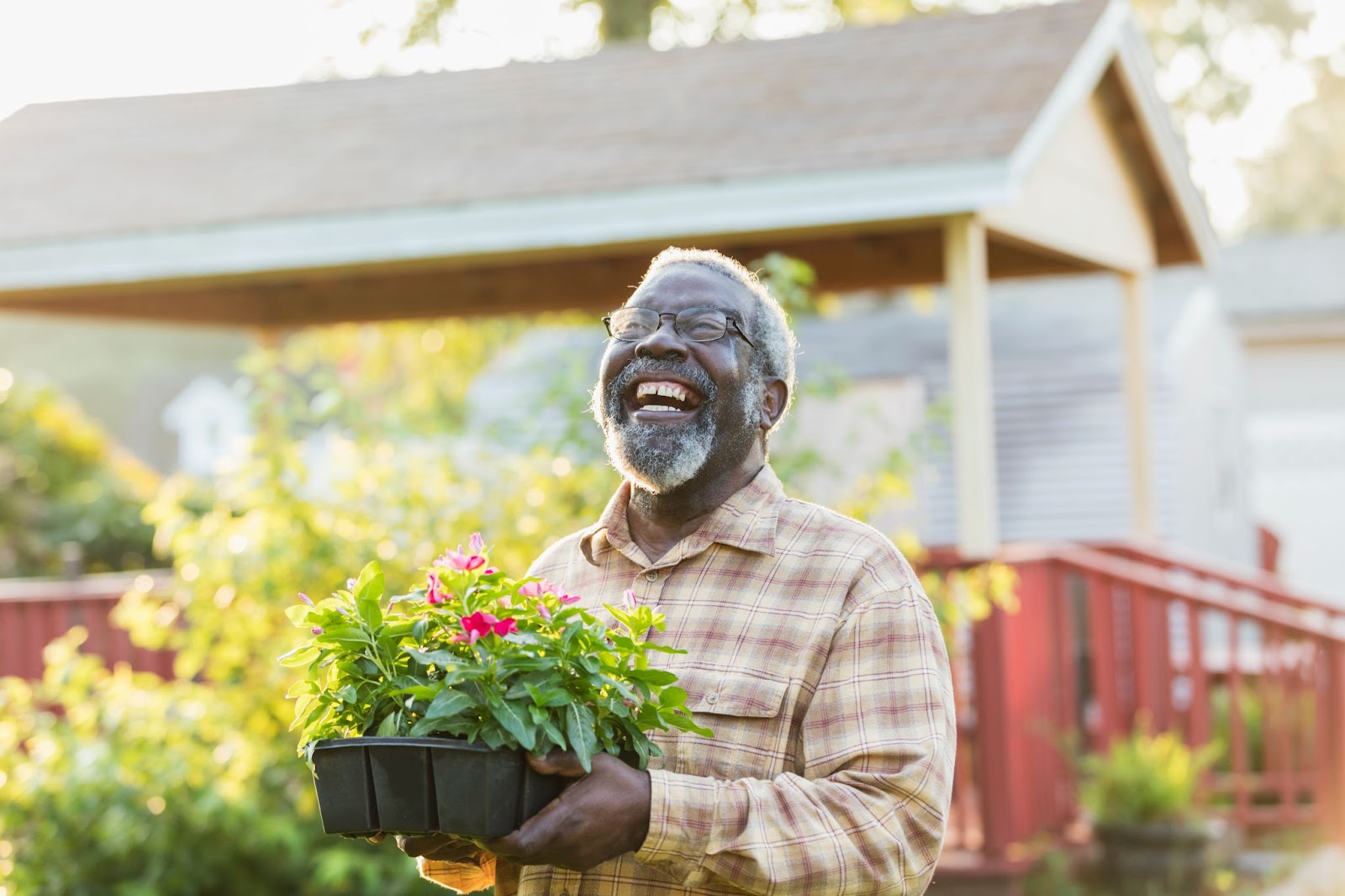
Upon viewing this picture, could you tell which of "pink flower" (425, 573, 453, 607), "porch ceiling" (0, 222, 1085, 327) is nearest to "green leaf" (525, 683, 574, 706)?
"pink flower" (425, 573, 453, 607)

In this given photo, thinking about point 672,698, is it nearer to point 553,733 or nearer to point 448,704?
point 553,733

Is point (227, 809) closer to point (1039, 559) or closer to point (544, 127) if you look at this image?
point (1039, 559)

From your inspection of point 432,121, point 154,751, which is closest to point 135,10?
point 432,121

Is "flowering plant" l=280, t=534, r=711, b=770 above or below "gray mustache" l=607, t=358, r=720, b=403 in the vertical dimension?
below

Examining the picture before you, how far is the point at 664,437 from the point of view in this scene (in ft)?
8.43

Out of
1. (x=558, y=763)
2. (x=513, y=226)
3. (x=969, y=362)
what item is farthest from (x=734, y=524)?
(x=513, y=226)

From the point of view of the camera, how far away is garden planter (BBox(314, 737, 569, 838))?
2174 millimetres

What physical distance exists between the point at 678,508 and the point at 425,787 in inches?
24.8

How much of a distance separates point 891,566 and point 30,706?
5.46 meters

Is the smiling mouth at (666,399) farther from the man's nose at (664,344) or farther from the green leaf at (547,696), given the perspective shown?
the green leaf at (547,696)

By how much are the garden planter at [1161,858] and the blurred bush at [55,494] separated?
7.79m

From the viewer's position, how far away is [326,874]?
580 cm

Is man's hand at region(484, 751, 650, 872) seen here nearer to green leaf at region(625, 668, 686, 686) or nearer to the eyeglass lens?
green leaf at region(625, 668, 686, 686)

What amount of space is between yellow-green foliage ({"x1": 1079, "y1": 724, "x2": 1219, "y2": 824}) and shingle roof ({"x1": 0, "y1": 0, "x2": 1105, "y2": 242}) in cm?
241
